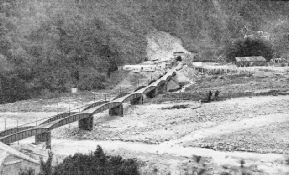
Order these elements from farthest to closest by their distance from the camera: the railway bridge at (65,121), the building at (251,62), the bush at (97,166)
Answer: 1. the building at (251,62)
2. the railway bridge at (65,121)
3. the bush at (97,166)

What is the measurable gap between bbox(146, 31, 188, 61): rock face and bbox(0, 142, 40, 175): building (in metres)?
50.1

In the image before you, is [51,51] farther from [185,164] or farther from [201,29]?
[201,29]

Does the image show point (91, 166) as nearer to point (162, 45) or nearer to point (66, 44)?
point (66, 44)

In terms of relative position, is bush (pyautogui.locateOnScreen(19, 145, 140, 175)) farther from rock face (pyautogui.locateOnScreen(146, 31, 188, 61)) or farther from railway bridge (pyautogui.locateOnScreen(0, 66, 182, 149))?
rock face (pyautogui.locateOnScreen(146, 31, 188, 61))

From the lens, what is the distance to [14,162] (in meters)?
19.9

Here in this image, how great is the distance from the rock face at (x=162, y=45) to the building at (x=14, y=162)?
5008 cm

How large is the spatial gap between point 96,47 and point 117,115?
2219cm

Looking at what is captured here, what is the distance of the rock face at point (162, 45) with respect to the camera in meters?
71.4

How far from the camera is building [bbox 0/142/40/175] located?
1940 centimetres

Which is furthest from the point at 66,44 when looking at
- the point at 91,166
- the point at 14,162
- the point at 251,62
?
the point at 91,166

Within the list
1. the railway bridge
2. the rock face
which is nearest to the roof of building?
the rock face

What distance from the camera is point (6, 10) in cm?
5062

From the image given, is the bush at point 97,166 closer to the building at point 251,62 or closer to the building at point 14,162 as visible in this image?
the building at point 14,162

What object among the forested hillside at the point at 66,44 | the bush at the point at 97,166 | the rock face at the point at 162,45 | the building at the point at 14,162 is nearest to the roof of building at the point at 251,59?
the forested hillside at the point at 66,44
